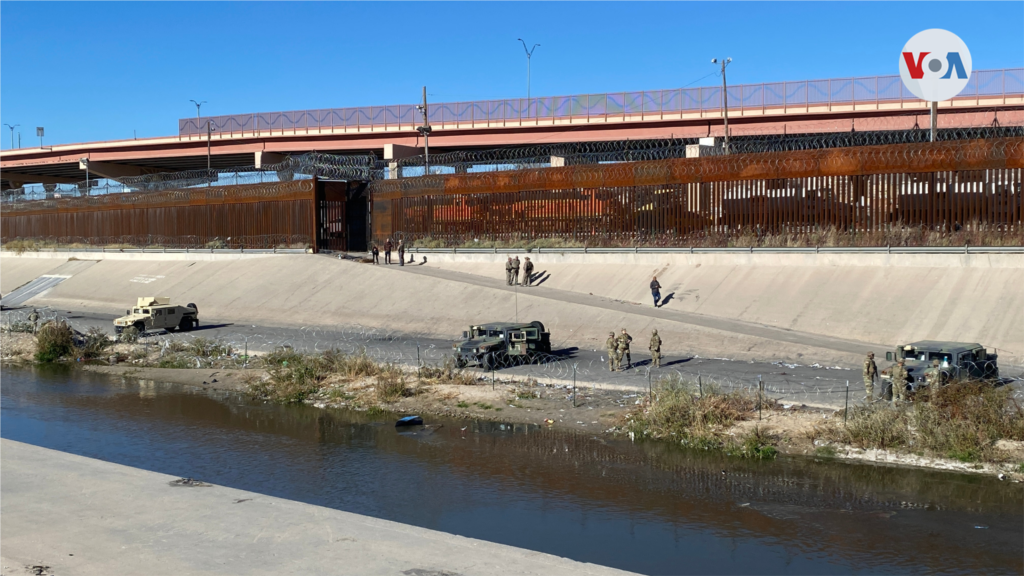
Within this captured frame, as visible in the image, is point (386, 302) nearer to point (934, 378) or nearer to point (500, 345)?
point (500, 345)

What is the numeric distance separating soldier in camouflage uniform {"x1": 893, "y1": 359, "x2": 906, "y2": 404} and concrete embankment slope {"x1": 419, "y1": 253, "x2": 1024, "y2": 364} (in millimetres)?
8625

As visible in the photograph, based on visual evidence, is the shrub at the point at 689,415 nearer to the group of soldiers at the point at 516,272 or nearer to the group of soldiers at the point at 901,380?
the group of soldiers at the point at 901,380

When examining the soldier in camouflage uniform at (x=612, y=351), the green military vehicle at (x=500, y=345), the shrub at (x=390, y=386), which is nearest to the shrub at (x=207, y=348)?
the shrub at (x=390, y=386)

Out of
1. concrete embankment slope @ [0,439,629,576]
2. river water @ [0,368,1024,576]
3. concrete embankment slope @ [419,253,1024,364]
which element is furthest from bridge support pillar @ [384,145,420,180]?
concrete embankment slope @ [0,439,629,576]

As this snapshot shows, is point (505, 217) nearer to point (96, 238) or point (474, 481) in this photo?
point (474, 481)

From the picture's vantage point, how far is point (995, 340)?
28781 mm

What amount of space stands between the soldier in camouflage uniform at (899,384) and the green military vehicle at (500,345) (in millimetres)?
11684

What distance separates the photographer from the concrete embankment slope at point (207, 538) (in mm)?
12953

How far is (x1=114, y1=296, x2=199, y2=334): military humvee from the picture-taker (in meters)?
39.8

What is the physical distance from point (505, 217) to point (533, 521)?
33948 millimetres

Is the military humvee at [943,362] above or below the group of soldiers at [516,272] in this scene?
below

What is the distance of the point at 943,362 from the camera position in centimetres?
2200

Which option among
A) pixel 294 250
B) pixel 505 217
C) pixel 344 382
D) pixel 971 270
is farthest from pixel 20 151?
pixel 971 270

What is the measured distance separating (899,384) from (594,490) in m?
7.65
